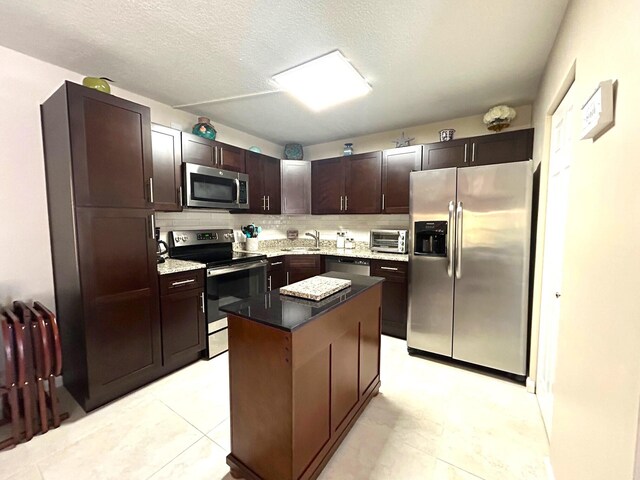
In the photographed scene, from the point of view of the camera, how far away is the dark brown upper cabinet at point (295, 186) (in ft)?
12.9

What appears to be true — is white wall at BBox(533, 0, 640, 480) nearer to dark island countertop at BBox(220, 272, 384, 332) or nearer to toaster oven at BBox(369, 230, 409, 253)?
dark island countertop at BBox(220, 272, 384, 332)

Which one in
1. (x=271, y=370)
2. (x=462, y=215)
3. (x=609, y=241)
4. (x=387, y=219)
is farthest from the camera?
(x=387, y=219)

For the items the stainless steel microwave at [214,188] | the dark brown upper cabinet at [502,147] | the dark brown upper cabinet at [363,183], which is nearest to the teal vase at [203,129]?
the stainless steel microwave at [214,188]

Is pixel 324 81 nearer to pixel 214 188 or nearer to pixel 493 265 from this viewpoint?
pixel 214 188

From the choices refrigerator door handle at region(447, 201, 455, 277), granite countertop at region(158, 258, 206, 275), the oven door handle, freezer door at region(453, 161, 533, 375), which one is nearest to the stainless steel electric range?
the oven door handle

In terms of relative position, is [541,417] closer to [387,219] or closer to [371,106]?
[387,219]

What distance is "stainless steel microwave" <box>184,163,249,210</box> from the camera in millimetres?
2734

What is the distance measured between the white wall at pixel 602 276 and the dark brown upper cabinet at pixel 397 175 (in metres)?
1.90

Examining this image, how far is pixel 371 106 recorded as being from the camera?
290cm

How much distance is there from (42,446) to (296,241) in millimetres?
3376

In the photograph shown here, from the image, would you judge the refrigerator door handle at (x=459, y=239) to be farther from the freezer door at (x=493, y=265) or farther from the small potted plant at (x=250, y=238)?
the small potted plant at (x=250, y=238)

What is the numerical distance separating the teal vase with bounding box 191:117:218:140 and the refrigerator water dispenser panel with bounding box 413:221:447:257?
2.46 m

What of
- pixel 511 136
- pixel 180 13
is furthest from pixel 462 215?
pixel 180 13

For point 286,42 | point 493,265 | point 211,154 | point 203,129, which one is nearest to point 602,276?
point 493,265
